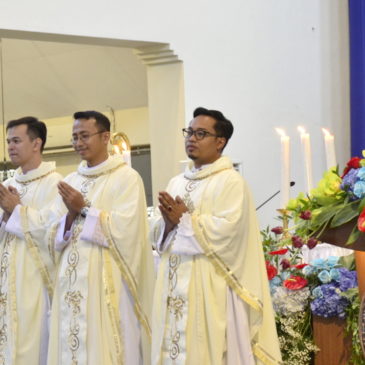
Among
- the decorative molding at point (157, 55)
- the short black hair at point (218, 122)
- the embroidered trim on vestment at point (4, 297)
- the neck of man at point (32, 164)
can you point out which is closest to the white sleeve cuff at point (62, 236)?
the embroidered trim on vestment at point (4, 297)

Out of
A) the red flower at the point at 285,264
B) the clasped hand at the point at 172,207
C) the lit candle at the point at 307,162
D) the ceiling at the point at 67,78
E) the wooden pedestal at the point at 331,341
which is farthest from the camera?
the ceiling at the point at 67,78

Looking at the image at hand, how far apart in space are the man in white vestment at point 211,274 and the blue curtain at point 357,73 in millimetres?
5100

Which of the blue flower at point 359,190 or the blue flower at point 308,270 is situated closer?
the blue flower at point 359,190

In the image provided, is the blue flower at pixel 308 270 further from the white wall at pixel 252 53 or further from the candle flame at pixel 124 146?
the white wall at pixel 252 53

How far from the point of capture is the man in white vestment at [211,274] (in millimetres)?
3887

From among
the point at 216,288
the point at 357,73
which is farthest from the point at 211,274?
the point at 357,73

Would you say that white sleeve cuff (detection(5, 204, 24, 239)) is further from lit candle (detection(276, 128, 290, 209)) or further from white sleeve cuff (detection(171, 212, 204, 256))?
lit candle (detection(276, 128, 290, 209))

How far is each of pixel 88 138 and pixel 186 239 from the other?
0.95 m

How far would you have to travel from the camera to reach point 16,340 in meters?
4.64

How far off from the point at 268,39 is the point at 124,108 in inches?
96.0

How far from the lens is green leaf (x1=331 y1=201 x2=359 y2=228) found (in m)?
2.94

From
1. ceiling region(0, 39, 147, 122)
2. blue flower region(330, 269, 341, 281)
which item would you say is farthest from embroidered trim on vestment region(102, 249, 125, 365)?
ceiling region(0, 39, 147, 122)

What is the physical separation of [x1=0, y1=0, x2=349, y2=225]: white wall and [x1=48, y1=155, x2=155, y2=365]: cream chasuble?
2.59m

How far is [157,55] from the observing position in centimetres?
743
